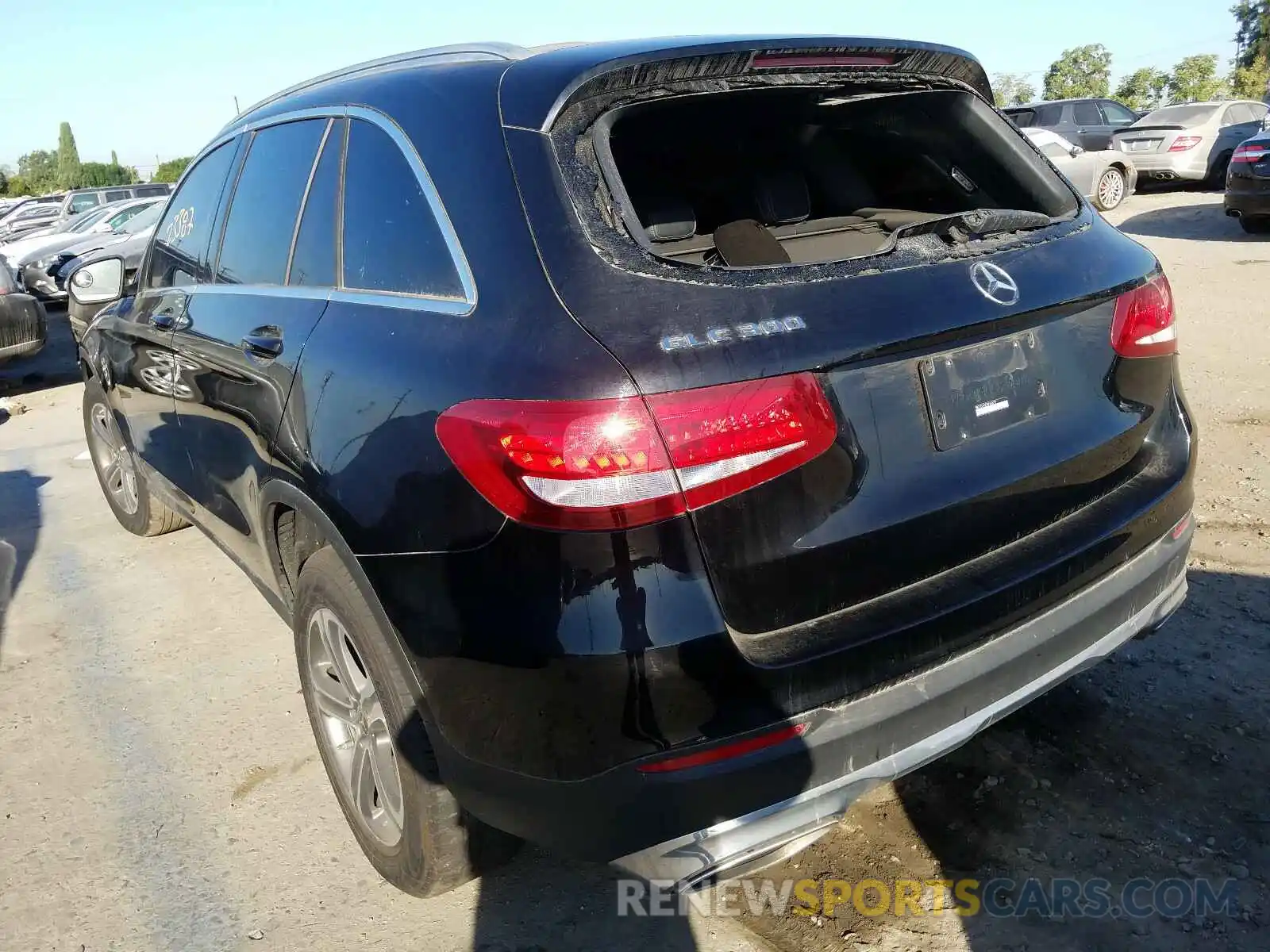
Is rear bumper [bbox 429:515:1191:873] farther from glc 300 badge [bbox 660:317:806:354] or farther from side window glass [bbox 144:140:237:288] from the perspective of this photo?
side window glass [bbox 144:140:237:288]

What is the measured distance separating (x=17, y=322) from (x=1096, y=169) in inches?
538

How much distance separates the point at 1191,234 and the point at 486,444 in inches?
514

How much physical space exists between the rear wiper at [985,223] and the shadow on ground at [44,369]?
9772 mm

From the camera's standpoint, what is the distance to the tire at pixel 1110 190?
570 inches

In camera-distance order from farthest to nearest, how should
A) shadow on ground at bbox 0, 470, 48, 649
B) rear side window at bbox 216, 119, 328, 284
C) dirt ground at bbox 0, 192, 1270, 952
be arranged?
shadow on ground at bbox 0, 470, 48, 649 → rear side window at bbox 216, 119, 328, 284 → dirt ground at bbox 0, 192, 1270, 952

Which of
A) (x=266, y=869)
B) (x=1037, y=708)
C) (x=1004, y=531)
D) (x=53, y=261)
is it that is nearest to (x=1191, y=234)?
(x=1037, y=708)

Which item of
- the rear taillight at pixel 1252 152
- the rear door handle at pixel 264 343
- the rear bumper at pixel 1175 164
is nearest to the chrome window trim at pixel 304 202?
the rear door handle at pixel 264 343

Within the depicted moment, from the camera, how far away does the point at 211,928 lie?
236 centimetres

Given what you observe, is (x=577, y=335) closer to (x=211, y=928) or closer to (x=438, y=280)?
(x=438, y=280)

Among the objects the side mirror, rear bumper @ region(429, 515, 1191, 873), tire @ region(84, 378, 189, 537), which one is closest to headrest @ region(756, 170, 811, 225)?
rear bumper @ region(429, 515, 1191, 873)

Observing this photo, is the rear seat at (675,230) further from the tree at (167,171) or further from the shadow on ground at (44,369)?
the tree at (167,171)

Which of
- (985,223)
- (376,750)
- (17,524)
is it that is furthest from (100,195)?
(985,223)

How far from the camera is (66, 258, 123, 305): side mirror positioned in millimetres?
4168

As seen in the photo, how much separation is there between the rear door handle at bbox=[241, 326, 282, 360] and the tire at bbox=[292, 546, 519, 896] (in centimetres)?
53
